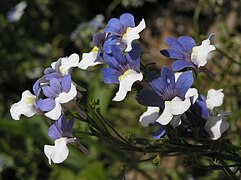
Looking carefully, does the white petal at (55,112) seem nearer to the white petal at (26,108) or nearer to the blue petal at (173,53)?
the white petal at (26,108)

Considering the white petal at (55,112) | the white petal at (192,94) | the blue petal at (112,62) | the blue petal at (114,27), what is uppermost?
the blue petal at (114,27)

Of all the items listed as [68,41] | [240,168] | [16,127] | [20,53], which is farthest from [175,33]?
[240,168]

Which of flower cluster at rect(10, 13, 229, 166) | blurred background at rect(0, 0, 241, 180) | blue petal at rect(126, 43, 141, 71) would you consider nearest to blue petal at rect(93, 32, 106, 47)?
flower cluster at rect(10, 13, 229, 166)

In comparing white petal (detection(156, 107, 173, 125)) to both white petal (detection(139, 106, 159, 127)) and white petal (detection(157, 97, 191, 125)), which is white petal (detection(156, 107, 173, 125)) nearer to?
white petal (detection(157, 97, 191, 125))

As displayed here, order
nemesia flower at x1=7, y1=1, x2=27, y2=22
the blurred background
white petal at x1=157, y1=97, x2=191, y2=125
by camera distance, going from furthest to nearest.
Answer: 1. nemesia flower at x1=7, y1=1, x2=27, y2=22
2. the blurred background
3. white petal at x1=157, y1=97, x2=191, y2=125

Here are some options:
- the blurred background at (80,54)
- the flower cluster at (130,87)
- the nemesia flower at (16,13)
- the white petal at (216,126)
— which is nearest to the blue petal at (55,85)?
the flower cluster at (130,87)

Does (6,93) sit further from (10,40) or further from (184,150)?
(184,150)

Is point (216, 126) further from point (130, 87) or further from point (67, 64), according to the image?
point (67, 64)
